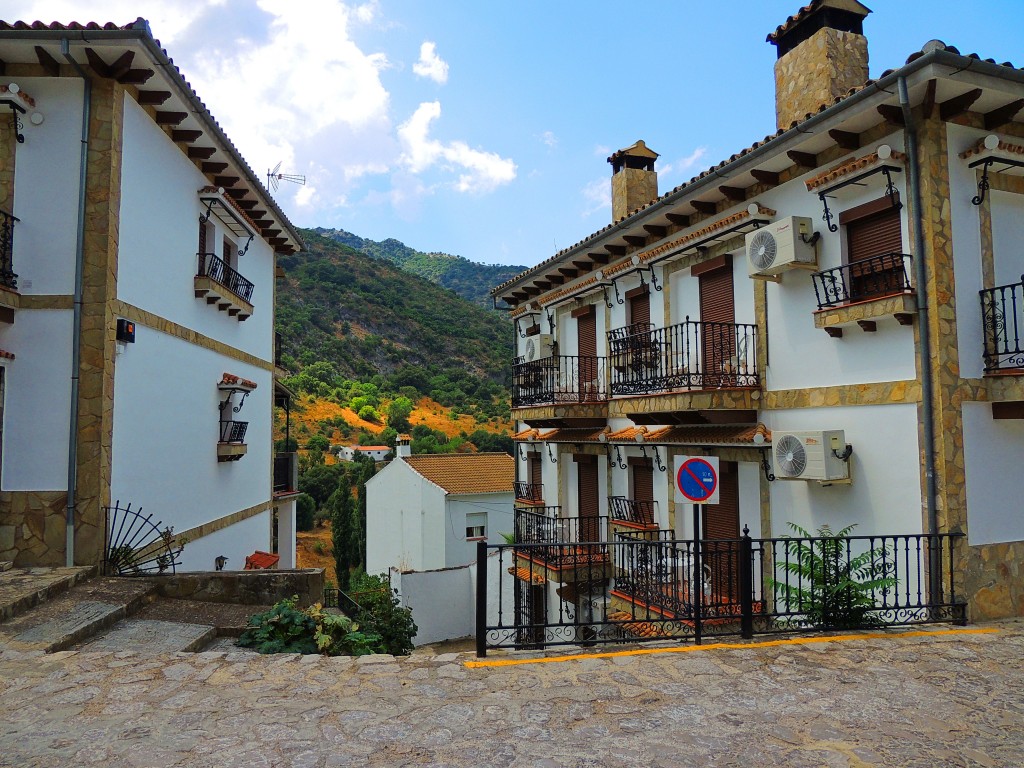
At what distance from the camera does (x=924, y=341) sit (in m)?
7.95

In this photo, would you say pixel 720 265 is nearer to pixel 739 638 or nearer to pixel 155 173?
pixel 739 638

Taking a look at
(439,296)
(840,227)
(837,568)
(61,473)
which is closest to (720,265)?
(840,227)

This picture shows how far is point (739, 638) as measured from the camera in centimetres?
693

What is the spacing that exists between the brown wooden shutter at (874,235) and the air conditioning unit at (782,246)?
0.53 meters

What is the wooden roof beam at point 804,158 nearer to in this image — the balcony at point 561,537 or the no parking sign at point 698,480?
the no parking sign at point 698,480

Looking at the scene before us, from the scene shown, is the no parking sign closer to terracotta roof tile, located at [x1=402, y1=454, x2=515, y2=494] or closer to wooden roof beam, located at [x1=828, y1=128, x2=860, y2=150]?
wooden roof beam, located at [x1=828, y1=128, x2=860, y2=150]

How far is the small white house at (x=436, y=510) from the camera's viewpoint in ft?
92.4

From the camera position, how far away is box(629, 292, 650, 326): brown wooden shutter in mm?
13664

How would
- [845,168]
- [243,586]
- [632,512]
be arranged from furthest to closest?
[632,512]
[243,586]
[845,168]

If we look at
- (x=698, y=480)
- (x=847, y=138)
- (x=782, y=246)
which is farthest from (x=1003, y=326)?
(x=698, y=480)

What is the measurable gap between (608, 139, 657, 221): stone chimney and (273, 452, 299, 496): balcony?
10550 millimetres

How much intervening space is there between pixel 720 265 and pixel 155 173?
8924 millimetres

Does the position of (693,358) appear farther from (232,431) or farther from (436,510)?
(436,510)

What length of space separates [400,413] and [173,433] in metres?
45.2
